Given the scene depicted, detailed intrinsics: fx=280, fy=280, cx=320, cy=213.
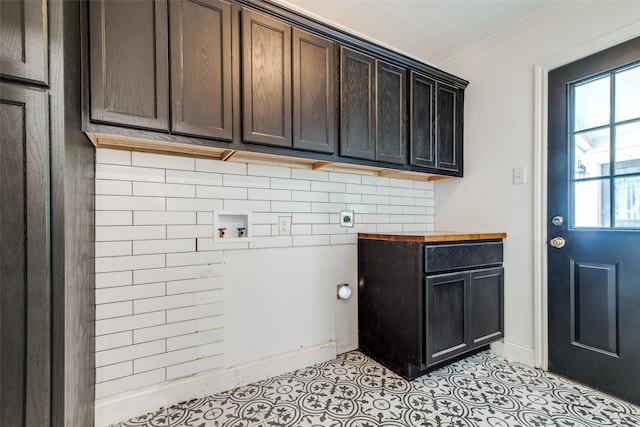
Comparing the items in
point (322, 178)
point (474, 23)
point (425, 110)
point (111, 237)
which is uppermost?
point (474, 23)

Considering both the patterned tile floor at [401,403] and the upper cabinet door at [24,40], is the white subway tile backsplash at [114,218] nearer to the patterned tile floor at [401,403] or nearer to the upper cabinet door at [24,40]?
the upper cabinet door at [24,40]

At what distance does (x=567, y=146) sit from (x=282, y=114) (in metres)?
1.79

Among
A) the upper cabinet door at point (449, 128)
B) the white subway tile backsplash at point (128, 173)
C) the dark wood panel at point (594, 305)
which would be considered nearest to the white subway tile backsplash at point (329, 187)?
the upper cabinet door at point (449, 128)

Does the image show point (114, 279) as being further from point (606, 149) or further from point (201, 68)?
point (606, 149)

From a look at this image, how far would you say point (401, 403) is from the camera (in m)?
1.52

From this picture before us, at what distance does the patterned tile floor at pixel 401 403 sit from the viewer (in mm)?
1387

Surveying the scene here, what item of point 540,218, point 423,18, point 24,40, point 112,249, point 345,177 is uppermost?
point 423,18

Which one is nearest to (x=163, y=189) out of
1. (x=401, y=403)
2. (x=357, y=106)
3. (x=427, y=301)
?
(x=357, y=106)

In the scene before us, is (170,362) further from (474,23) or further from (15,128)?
(474,23)

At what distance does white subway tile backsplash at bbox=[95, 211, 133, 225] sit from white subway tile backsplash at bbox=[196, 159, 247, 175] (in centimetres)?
42

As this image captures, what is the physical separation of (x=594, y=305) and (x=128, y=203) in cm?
268

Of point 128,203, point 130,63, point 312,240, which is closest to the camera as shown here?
point 130,63

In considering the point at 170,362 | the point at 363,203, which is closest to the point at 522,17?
the point at 363,203

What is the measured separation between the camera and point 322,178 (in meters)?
2.02
